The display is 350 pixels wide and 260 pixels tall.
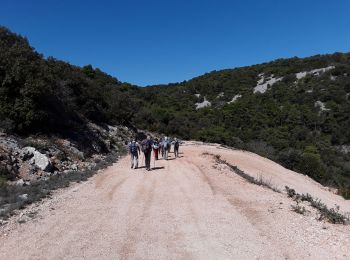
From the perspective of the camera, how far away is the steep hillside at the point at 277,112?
47181 mm

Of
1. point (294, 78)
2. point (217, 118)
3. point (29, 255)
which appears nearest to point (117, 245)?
point (29, 255)

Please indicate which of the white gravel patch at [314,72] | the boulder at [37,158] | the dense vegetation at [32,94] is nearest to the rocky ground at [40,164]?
the boulder at [37,158]

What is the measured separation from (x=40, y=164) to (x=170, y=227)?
10.8 m

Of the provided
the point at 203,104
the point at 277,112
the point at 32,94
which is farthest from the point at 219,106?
the point at 32,94

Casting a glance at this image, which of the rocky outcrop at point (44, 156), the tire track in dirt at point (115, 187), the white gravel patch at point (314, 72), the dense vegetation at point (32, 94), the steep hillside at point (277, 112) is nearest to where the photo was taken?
the tire track in dirt at point (115, 187)

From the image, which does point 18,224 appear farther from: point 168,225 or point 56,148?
point 56,148

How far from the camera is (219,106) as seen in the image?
77.4 meters

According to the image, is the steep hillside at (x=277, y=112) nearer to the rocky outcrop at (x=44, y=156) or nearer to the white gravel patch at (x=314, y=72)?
the white gravel patch at (x=314, y=72)

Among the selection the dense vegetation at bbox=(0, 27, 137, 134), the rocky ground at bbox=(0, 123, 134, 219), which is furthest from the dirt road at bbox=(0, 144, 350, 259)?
the dense vegetation at bbox=(0, 27, 137, 134)

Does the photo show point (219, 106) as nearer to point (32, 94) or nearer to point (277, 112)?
point (277, 112)

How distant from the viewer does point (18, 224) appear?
10.4 m

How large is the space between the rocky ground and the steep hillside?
21.0 m

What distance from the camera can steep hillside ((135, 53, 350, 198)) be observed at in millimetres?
47181

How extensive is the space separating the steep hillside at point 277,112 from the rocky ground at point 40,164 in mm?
21022
